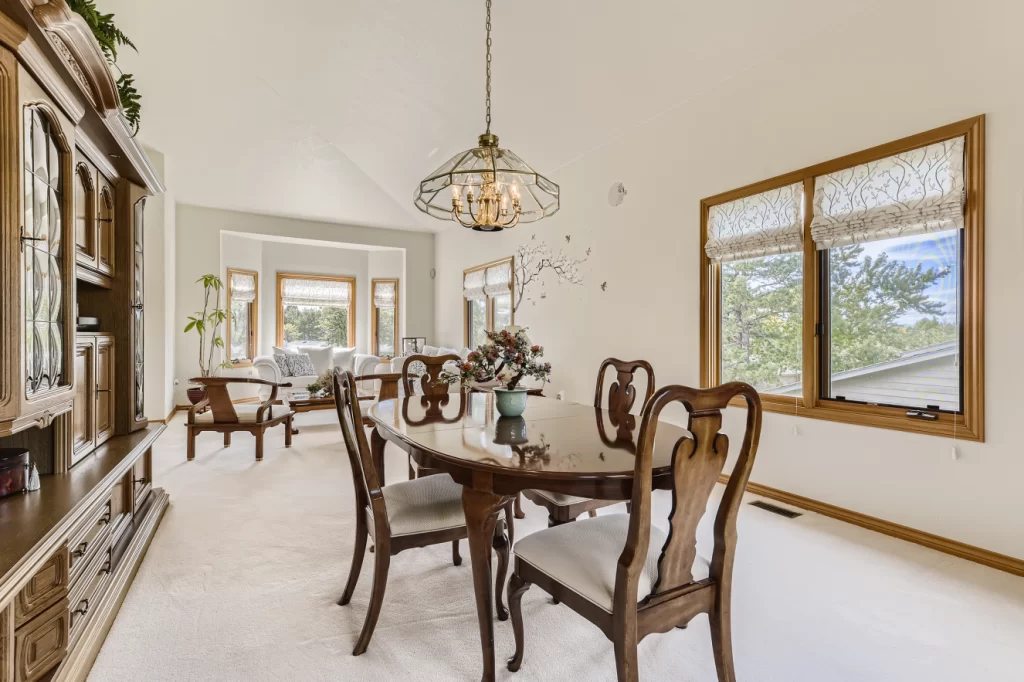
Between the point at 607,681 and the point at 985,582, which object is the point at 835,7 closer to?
the point at 985,582

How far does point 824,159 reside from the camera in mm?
2986

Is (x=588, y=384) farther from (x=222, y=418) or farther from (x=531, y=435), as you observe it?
(x=222, y=418)

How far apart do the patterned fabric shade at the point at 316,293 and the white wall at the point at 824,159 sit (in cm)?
541

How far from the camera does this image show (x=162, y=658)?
1.69 m

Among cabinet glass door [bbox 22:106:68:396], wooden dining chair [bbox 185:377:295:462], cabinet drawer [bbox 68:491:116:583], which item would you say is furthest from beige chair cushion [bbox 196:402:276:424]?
cabinet glass door [bbox 22:106:68:396]

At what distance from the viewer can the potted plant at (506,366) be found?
2186mm

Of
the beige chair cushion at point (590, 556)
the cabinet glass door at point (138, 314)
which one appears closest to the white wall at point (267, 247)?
the cabinet glass door at point (138, 314)

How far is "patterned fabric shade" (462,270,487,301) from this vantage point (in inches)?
273

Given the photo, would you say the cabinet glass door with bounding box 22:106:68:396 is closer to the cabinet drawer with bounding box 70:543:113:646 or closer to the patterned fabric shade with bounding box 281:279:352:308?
the cabinet drawer with bounding box 70:543:113:646

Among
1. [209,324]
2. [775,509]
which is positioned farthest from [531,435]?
[209,324]

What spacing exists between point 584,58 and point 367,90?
8.10 feet

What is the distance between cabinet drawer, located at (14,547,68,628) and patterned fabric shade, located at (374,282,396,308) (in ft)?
24.4

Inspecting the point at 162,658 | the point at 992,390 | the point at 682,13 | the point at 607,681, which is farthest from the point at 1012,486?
the point at 162,658

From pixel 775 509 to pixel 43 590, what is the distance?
133 inches
